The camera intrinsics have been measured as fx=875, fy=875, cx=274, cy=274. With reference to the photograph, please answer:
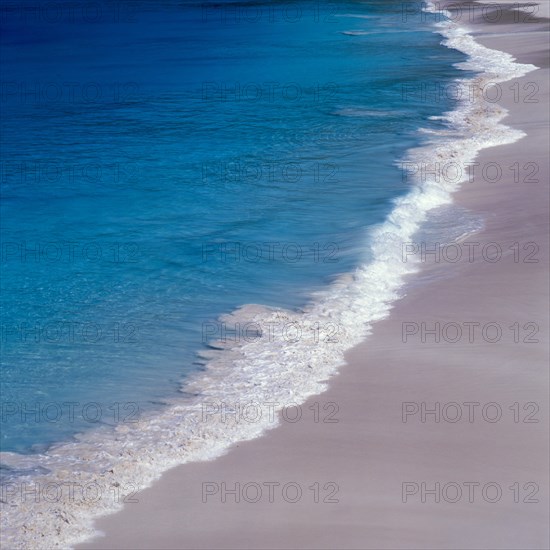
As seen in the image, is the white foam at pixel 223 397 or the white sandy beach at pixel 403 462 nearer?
the white sandy beach at pixel 403 462

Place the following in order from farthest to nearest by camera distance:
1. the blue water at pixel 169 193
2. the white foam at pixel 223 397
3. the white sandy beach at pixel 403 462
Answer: the blue water at pixel 169 193 < the white foam at pixel 223 397 < the white sandy beach at pixel 403 462

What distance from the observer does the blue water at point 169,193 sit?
698cm

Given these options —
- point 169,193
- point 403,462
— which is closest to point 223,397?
point 403,462

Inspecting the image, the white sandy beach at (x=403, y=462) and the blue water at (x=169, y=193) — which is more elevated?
the blue water at (x=169, y=193)

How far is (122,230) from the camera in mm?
10289

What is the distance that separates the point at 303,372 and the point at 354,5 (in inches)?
1250

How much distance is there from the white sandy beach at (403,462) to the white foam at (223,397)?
0.15 meters

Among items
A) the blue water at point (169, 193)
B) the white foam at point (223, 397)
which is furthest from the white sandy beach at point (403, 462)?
the blue water at point (169, 193)

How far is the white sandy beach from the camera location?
15.0 feet

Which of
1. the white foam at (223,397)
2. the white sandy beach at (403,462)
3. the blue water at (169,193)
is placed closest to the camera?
the white sandy beach at (403,462)

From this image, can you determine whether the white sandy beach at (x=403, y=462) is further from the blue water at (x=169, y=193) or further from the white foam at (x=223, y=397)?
the blue water at (x=169, y=193)

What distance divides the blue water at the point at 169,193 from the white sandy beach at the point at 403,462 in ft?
4.04

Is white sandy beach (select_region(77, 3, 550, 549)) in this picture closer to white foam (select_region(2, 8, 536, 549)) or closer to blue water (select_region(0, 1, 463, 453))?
white foam (select_region(2, 8, 536, 549))

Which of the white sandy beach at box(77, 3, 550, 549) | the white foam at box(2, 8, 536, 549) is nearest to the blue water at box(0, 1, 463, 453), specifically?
the white foam at box(2, 8, 536, 549)
